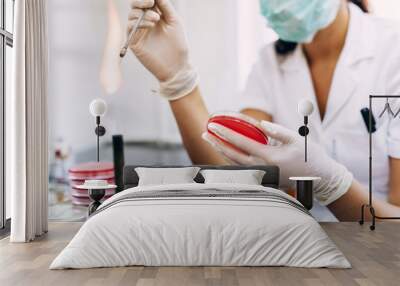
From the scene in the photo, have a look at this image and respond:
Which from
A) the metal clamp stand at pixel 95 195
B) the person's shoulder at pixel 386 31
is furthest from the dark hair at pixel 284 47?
the metal clamp stand at pixel 95 195

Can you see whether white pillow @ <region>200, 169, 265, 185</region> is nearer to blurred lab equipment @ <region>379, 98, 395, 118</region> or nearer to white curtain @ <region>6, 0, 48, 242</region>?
blurred lab equipment @ <region>379, 98, 395, 118</region>

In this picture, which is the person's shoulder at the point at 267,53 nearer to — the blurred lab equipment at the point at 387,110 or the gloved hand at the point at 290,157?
the gloved hand at the point at 290,157

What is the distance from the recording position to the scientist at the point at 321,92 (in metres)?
6.36

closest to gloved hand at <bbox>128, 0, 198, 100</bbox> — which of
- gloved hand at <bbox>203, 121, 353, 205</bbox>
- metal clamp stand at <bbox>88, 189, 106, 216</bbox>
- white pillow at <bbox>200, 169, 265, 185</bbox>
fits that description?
gloved hand at <bbox>203, 121, 353, 205</bbox>

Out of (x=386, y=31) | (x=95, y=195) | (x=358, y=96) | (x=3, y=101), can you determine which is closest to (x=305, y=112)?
(x=358, y=96)

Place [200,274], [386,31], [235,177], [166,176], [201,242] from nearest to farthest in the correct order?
[200,274]
[201,242]
[235,177]
[166,176]
[386,31]

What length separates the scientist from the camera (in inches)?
250

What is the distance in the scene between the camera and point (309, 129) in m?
6.42

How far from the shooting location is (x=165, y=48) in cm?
651

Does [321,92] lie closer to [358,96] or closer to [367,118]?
[358,96]

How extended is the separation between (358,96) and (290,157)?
998mm

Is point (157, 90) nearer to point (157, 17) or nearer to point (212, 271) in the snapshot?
point (157, 17)

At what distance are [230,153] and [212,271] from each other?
2.61m

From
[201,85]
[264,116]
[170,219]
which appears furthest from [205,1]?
[170,219]
